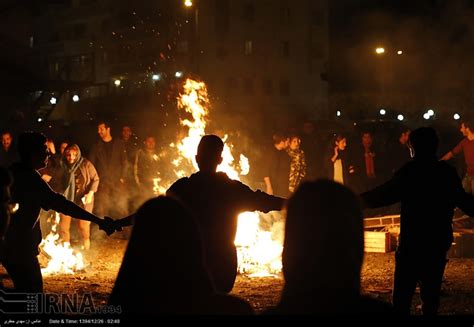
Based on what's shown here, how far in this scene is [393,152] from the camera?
1703 cm

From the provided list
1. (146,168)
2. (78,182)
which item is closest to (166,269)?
(78,182)

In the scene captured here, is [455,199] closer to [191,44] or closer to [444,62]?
[444,62]

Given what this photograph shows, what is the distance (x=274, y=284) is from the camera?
8391mm

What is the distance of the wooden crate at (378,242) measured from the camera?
Answer: 10758 mm

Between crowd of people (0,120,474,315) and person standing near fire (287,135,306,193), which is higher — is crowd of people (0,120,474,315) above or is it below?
below

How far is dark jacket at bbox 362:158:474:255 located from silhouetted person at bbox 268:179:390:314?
2888 mm

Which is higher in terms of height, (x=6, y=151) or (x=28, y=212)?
(x=6, y=151)

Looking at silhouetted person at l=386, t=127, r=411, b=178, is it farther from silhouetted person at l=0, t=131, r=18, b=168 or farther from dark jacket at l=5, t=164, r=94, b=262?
dark jacket at l=5, t=164, r=94, b=262

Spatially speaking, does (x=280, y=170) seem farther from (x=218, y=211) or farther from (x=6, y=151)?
(x=218, y=211)

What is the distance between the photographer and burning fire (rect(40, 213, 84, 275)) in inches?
372

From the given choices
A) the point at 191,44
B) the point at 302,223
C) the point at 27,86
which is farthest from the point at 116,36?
the point at 302,223

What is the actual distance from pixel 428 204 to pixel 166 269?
3178 mm

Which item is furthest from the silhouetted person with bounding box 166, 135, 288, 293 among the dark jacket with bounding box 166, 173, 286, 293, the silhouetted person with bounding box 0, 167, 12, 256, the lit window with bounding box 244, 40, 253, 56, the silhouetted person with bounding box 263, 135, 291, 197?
the lit window with bounding box 244, 40, 253, 56

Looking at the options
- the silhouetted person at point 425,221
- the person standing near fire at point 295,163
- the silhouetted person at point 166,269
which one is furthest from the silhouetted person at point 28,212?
the person standing near fire at point 295,163
